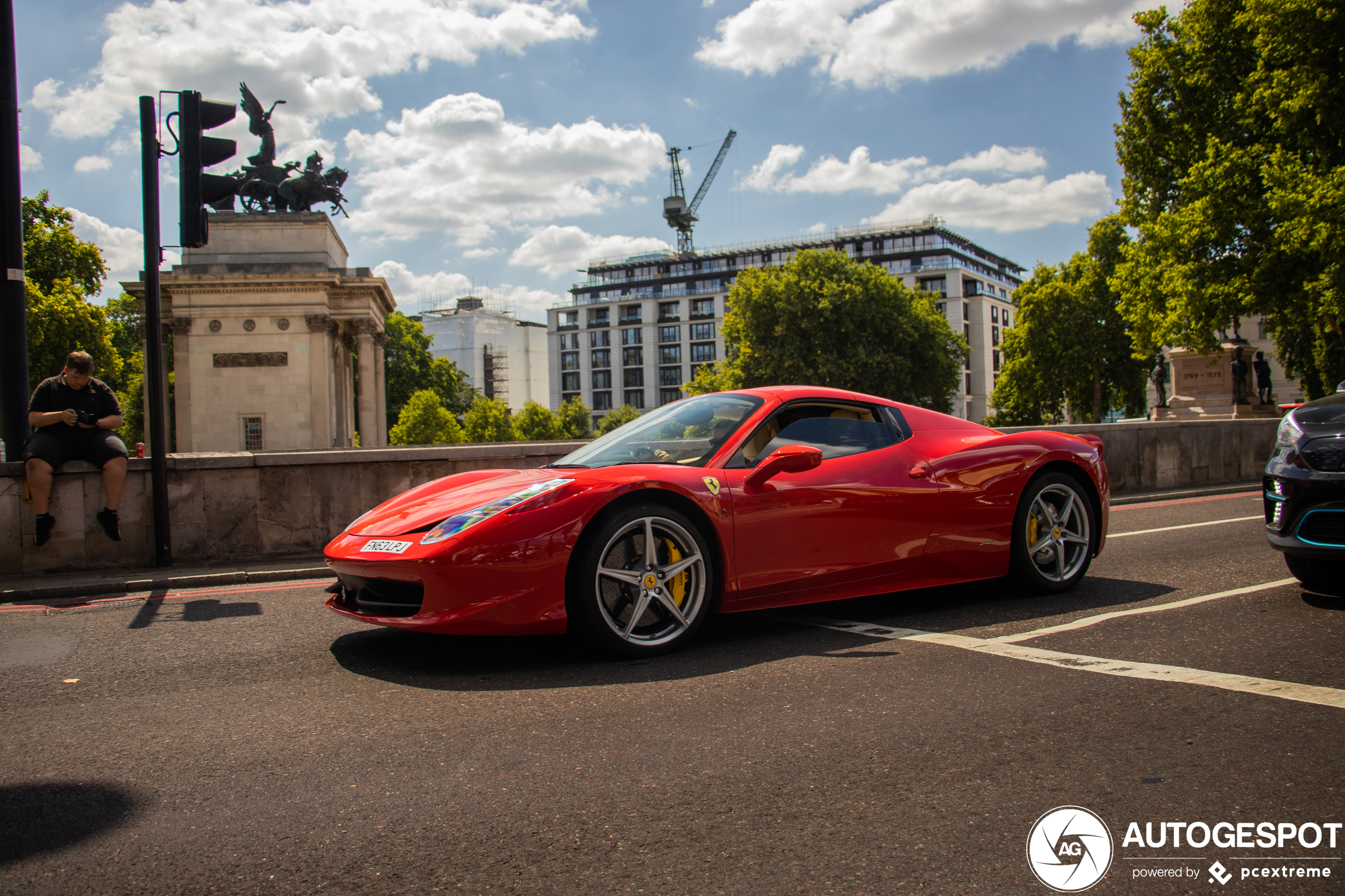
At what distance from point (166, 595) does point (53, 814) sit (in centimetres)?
466

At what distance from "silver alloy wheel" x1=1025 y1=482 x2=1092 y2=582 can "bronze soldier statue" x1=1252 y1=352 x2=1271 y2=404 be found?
1012 inches

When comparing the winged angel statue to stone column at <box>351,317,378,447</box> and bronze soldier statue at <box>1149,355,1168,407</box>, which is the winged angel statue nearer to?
stone column at <box>351,317,378,447</box>

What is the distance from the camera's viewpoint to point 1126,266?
28281mm

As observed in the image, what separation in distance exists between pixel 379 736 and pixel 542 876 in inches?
47.9

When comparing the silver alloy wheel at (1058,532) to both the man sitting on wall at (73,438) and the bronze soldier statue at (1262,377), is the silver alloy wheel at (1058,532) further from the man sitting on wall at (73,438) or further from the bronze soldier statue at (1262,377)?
the bronze soldier statue at (1262,377)

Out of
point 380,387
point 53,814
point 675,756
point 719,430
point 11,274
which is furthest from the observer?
point 380,387

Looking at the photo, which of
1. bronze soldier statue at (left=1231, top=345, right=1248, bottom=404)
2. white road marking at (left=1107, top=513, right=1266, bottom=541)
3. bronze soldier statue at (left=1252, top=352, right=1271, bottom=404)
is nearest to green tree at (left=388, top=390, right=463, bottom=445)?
bronze soldier statue at (left=1231, top=345, right=1248, bottom=404)

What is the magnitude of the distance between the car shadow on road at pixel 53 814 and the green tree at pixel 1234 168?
943 inches

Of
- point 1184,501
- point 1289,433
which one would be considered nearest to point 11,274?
point 1289,433

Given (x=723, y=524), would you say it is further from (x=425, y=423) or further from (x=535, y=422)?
(x=535, y=422)

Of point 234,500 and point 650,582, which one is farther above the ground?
point 234,500

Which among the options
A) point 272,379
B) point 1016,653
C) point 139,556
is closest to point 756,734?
point 1016,653

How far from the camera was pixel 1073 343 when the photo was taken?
53.7 metres

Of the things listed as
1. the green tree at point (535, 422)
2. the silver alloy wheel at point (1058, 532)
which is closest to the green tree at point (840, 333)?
the green tree at point (535, 422)
